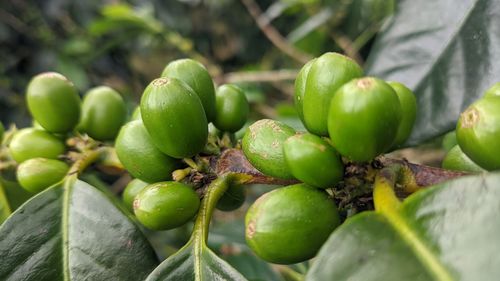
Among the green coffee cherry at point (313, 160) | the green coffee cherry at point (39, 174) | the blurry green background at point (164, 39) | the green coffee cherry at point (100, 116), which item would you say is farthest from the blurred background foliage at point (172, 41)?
the green coffee cherry at point (313, 160)

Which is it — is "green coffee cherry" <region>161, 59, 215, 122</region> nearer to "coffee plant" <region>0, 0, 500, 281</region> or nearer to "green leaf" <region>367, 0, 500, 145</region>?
"coffee plant" <region>0, 0, 500, 281</region>

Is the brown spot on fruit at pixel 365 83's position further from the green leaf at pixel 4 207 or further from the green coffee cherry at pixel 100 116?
the green leaf at pixel 4 207

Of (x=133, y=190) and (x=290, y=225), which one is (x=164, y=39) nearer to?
(x=133, y=190)

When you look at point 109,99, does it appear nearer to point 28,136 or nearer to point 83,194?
point 28,136

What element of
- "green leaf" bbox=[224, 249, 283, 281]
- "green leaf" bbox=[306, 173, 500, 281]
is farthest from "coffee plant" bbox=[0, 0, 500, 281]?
"green leaf" bbox=[224, 249, 283, 281]

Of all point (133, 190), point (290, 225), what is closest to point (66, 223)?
point (133, 190)

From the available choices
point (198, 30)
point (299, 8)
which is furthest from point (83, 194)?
point (198, 30)
